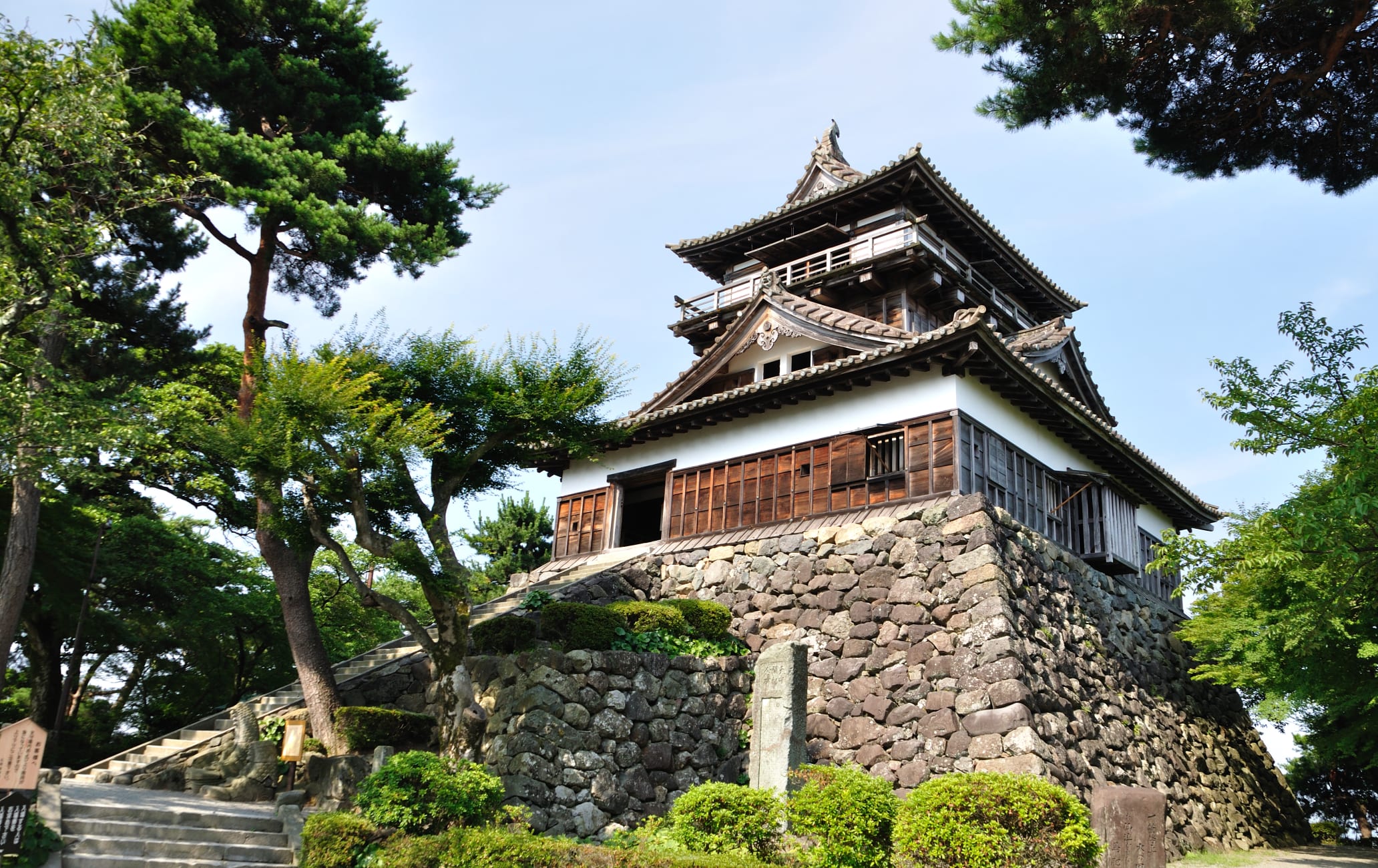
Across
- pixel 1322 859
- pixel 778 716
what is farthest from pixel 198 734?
pixel 1322 859

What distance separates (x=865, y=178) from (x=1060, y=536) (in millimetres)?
10780

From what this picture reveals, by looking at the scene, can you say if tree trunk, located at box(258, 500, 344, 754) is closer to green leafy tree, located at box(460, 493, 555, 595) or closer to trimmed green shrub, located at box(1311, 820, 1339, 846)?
green leafy tree, located at box(460, 493, 555, 595)

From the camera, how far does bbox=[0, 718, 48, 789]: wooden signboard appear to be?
10312 millimetres

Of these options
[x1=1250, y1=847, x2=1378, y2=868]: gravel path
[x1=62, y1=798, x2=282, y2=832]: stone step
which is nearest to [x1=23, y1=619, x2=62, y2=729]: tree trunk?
[x1=62, y1=798, x2=282, y2=832]: stone step

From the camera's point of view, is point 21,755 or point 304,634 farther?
point 304,634

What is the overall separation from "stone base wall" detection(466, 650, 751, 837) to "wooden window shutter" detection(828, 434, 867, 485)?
4545 millimetres

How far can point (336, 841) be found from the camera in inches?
452

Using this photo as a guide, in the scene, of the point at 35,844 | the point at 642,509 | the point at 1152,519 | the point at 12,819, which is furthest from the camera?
the point at 642,509

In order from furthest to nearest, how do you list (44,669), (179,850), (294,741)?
(44,669) < (294,741) < (179,850)

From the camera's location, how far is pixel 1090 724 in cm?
1455

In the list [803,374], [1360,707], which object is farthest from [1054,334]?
[1360,707]

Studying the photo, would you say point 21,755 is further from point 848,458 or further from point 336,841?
point 848,458

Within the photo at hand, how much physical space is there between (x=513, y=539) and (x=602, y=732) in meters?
17.3

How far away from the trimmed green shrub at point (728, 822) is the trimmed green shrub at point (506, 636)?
17.2ft
